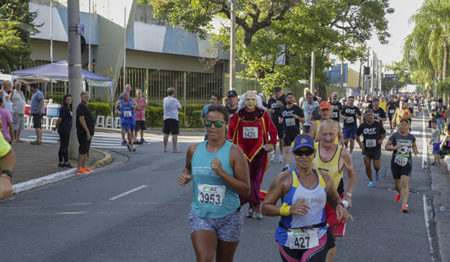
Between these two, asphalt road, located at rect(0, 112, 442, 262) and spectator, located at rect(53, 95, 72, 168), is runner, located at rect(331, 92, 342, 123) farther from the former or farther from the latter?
spectator, located at rect(53, 95, 72, 168)

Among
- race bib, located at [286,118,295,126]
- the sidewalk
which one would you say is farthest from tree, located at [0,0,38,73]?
race bib, located at [286,118,295,126]

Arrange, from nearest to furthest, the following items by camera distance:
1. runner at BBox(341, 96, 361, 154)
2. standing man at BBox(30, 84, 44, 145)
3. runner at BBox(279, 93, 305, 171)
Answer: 1. runner at BBox(279, 93, 305, 171)
2. runner at BBox(341, 96, 361, 154)
3. standing man at BBox(30, 84, 44, 145)

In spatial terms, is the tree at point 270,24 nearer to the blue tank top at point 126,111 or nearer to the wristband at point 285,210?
the blue tank top at point 126,111

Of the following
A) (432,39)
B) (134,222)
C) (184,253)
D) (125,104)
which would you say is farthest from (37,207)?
(432,39)

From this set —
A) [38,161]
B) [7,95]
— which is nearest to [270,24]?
[7,95]

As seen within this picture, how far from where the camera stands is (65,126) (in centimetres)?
1180

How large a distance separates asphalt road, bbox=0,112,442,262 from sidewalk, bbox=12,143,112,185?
0.89 m

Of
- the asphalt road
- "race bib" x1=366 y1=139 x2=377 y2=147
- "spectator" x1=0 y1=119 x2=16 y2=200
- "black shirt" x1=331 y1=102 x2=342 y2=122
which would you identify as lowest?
the asphalt road

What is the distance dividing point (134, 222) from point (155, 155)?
792cm

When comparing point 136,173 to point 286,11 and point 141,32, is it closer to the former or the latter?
point 286,11

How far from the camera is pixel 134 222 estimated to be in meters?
7.13

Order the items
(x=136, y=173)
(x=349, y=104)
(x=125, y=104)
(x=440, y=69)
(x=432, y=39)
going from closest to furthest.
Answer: (x=136, y=173)
(x=349, y=104)
(x=125, y=104)
(x=432, y=39)
(x=440, y=69)

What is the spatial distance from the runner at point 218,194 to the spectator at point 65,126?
849cm

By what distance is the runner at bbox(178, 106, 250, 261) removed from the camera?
3.96 m
